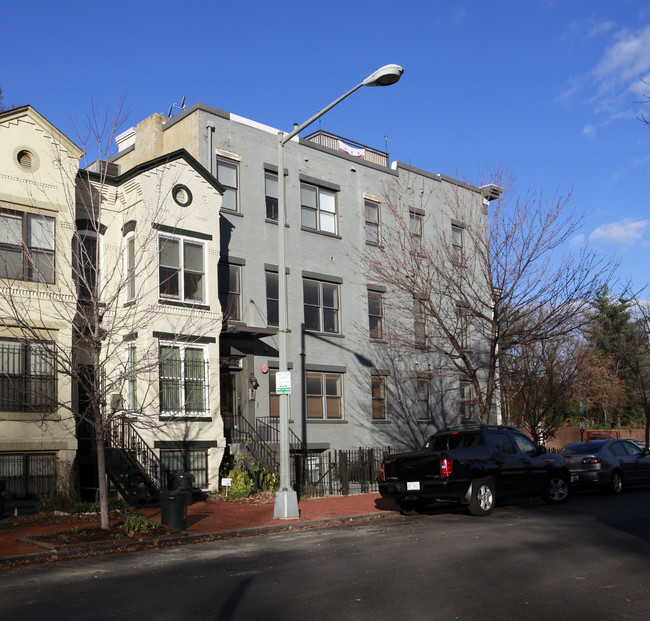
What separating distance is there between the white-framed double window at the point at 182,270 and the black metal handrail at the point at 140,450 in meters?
3.52

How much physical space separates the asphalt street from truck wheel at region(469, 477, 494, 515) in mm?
1577

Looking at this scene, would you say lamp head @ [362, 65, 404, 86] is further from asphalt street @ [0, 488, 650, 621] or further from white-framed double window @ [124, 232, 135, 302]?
asphalt street @ [0, 488, 650, 621]

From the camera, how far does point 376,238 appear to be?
2700 cm

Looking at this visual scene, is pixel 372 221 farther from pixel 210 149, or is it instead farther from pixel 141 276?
pixel 141 276

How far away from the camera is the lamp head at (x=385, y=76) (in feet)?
46.7

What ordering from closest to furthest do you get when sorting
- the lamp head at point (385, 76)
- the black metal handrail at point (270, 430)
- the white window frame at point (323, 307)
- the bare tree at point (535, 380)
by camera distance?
the lamp head at point (385, 76) → the black metal handrail at point (270, 430) → the white window frame at point (323, 307) → the bare tree at point (535, 380)

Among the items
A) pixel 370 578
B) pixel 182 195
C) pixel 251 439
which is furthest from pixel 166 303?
pixel 370 578

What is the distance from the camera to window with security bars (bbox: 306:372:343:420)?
956 inches

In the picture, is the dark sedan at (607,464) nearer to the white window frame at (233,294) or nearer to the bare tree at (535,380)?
the bare tree at (535,380)

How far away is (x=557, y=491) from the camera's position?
56.3 ft

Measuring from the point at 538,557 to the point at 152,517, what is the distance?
833 centimetres

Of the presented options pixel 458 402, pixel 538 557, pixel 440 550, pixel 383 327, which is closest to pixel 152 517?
pixel 440 550

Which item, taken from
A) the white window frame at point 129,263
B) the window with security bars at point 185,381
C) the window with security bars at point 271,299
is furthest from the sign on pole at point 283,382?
the window with security bars at point 271,299

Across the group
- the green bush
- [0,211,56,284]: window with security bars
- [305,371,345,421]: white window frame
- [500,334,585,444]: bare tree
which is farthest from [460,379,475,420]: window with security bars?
[0,211,56,284]: window with security bars
